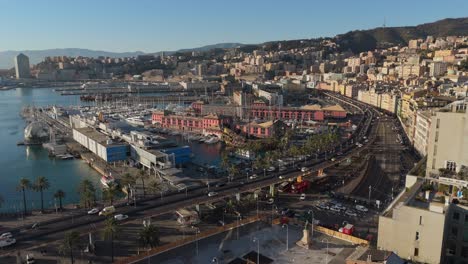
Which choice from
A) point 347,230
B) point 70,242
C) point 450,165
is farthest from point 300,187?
point 70,242

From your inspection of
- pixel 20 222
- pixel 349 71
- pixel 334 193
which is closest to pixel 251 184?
pixel 334 193

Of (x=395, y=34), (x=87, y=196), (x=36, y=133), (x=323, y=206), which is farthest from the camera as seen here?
(x=395, y=34)

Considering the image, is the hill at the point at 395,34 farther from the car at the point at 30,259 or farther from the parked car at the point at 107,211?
the car at the point at 30,259

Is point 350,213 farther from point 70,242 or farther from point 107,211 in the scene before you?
point 70,242

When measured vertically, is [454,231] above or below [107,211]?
above

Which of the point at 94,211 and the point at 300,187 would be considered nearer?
the point at 94,211

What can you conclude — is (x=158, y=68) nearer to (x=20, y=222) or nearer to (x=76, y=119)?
(x=76, y=119)

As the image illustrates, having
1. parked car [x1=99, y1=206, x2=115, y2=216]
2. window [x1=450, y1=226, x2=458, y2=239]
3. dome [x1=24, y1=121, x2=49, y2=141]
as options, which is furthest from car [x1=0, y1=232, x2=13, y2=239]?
dome [x1=24, y1=121, x2=49, y2=141]

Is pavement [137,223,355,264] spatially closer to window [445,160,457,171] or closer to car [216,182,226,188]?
window [445,160,457,171]
